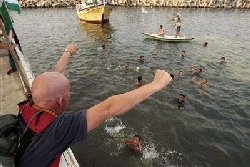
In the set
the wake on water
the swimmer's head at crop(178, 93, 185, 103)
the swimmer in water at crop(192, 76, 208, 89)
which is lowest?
the swimmer in water at crop(192, 76, 208, 89)

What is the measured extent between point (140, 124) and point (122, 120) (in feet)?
2.82

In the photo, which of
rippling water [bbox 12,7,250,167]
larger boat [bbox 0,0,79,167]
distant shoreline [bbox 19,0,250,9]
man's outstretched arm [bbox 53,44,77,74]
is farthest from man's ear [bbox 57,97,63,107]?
distant shoreline [bbox 19,0,250,9]

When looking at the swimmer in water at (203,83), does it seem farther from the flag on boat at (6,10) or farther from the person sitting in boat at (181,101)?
the flag on boat at (6,10)

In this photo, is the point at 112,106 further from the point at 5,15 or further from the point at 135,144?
the point at 5,15

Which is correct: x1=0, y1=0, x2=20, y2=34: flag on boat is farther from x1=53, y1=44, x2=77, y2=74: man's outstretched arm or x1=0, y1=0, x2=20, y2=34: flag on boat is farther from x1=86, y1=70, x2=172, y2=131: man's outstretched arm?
x1=86, y1=70, x2=172, y2=131: man's outstretched arm

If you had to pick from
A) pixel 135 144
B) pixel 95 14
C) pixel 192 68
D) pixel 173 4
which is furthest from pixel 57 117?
pixel 173 4

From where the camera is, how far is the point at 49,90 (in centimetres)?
271

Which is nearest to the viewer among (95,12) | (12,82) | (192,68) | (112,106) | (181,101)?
(112,106)

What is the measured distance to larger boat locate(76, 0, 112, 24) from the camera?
115 feet

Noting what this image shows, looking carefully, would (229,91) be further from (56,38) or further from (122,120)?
(56,38)

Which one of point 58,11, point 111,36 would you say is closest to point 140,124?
point 111,36

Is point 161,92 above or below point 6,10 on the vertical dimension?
below

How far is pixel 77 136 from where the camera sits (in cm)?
275

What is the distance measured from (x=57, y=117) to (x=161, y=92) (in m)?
13.8
